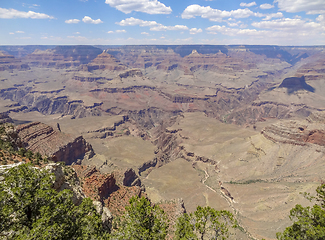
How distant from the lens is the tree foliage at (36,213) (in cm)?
1520

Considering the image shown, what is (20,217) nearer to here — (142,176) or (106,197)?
(106,197)

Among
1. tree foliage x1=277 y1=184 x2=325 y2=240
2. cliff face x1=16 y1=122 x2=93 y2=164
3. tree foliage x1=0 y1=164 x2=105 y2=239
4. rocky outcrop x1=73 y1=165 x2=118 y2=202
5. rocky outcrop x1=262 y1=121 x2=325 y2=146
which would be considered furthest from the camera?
rocky outcrop x1=262 y1=121 x2=325 y2=146

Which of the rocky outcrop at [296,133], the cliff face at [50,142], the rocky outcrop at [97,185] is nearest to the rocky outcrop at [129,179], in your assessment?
the rocky outcrop at [97,185]

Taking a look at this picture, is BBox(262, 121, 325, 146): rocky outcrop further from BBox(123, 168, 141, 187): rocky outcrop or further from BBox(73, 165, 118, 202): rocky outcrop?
BBox(73, 165, 118, 202): rocky outcrop

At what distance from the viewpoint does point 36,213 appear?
16.9 metres

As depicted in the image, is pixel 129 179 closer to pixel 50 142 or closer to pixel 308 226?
pixel 50 142

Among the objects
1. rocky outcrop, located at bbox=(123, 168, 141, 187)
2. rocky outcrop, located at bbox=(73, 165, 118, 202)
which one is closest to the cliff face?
rocky outcrop, located at bbox=(123, 168, 141, 187)

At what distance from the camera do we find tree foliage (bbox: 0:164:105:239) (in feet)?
49.9

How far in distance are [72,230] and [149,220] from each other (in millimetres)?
8106

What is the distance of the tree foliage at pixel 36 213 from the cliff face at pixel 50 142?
210 feet

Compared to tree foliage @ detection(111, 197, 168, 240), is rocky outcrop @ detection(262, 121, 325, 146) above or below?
below

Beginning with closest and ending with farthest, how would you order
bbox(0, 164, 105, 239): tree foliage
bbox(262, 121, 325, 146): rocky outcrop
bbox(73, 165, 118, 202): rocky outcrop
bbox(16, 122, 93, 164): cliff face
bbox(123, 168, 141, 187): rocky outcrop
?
bbox(0, 164, 105, 239): tree foliage → bbox(73, 165, 118, 202): rocky outcrop → bbox(123, 168, 141, 187): rocky outcrop → bbox(16, 122, 93, 164): cliff face → bbox(262, 121, 325, 146): rocky outcrop

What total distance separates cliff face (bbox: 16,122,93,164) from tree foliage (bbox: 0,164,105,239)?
2525 inches

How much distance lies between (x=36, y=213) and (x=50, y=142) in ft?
248
